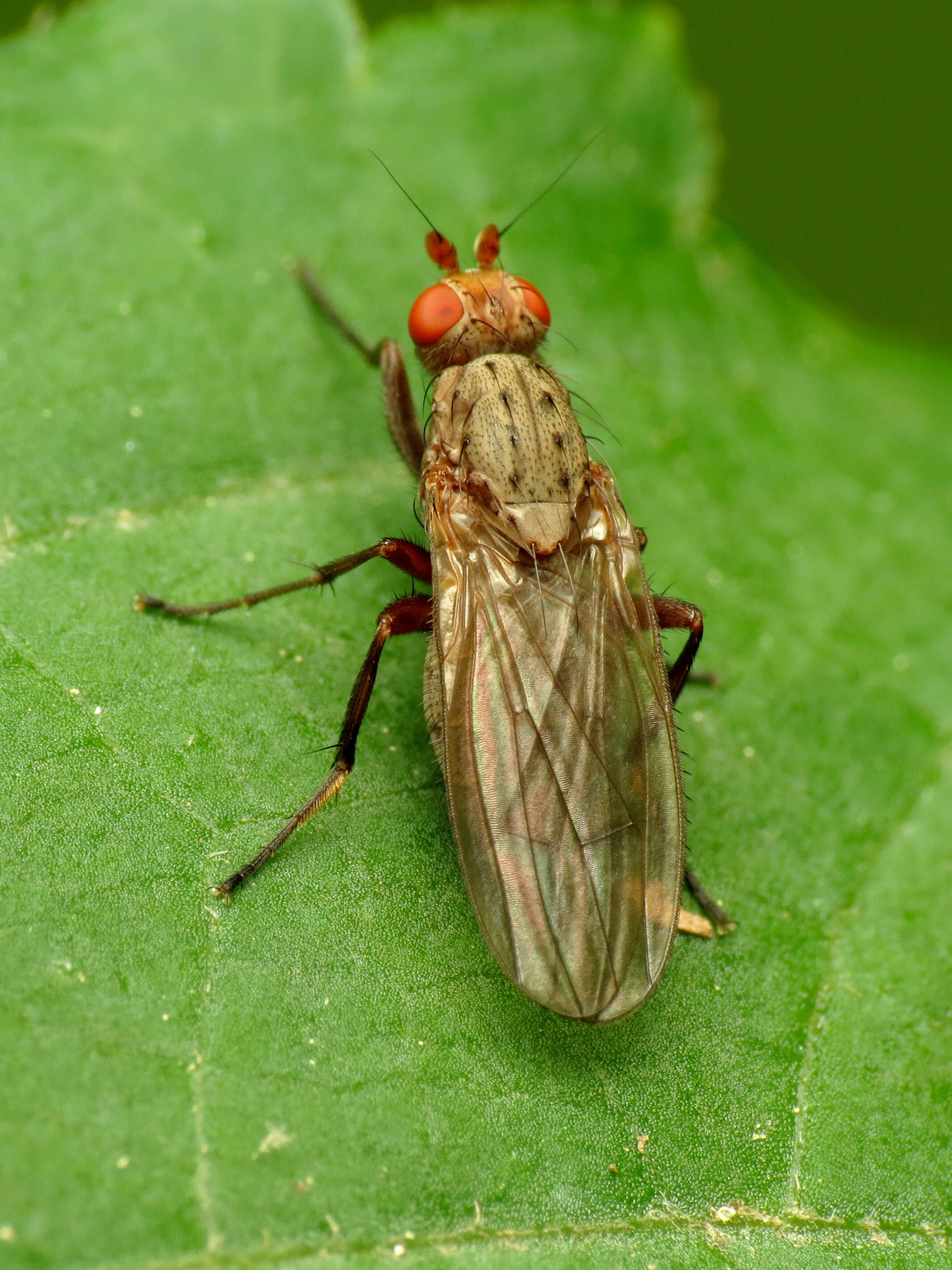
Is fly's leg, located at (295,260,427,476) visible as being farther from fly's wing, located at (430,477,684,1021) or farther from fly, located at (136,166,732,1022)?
fly's wing, located at (430,477,684,1021)

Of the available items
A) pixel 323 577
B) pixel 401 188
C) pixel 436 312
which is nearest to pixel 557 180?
pixel 401 188

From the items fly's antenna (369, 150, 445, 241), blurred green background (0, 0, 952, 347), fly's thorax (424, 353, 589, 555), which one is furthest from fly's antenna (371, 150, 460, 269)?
blurred green background (0, 0, 952, 347)

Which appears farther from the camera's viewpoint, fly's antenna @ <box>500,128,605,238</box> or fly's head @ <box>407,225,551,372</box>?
fly's antenna @ <box>500,128,605,238</box>

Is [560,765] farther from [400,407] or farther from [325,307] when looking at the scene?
[325,307]

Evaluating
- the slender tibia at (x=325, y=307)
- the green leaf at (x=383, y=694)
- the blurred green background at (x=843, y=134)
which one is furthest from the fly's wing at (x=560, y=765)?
the blurred green background at (x=843, y=134)

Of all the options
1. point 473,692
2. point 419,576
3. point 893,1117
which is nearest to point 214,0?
point 419,576
